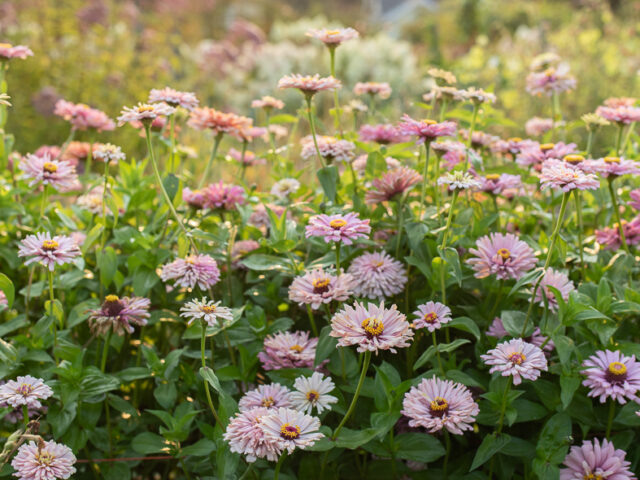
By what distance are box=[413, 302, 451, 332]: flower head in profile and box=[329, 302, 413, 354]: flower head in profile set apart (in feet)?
0.38

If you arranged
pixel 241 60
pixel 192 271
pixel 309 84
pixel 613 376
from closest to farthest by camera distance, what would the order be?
pixel 613 376
pixel 192 271
pixel 309 84
pixel 241 60

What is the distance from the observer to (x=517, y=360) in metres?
0.99

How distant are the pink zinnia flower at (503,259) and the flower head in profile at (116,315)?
598 millimetres

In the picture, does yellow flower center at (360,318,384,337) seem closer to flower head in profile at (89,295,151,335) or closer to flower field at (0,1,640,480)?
flower field at (0,1,640,480)

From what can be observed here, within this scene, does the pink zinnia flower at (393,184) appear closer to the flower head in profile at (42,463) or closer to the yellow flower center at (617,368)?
the yellow flower center at (617,368)

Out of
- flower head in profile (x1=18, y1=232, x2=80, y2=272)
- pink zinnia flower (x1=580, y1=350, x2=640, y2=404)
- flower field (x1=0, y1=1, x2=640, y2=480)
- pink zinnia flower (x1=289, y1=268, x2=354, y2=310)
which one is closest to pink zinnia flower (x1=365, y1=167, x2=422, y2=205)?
flower field (x1=0, y1=1, x2=640, y2=480)

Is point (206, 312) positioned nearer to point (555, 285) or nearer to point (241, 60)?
point (555, 285)

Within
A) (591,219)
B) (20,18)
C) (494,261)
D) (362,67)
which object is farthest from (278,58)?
(494,261)

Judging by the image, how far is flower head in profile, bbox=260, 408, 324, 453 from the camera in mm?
891

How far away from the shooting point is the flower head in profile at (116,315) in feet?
3.71

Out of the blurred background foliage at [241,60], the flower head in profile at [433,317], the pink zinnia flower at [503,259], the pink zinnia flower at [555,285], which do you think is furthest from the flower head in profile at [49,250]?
the blurred background foliage at [241,60]

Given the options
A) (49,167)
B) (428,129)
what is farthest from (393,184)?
(49,167)

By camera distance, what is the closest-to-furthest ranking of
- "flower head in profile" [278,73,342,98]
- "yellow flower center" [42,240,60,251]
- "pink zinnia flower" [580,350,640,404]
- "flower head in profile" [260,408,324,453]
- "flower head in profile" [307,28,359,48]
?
"flower head in profile" [260,408,324,453] → "pink zinnia flower" [580,350,640,404] → "yellow flower center" [42,240,60,251] → "flower head in profile" [278,73,342,98] → "flower head in profile" [307,28,359,48]

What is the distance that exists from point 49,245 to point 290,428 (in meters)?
0.53
